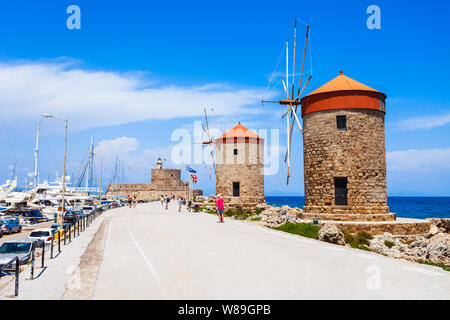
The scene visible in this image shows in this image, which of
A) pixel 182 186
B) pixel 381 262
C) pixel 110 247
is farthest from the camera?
pixel 182 186

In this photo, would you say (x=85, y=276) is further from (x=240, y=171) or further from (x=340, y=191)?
(x=240, y=171)

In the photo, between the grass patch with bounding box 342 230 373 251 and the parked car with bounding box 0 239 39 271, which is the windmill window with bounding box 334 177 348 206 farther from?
the parked car with bounding box 0 239 39 271

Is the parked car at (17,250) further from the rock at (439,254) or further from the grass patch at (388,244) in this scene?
the grass patch at (388,244)

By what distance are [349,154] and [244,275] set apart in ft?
58.1

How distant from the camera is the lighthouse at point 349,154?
24406 mm

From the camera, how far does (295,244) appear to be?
14586mm

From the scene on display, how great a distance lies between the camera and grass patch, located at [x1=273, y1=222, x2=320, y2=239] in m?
18.1

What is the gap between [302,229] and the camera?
19.2 metres

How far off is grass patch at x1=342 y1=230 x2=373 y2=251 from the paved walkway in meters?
4.68

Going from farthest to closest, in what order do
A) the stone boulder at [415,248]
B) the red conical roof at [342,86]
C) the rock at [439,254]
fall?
the red conical roof at [342,86]
the stone boulder at [415,248]
the rock at [439,254]

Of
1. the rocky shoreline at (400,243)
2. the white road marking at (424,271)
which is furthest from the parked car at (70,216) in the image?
the white road marking at (424,271)

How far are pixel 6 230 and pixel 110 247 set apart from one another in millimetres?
Answer: 27035
